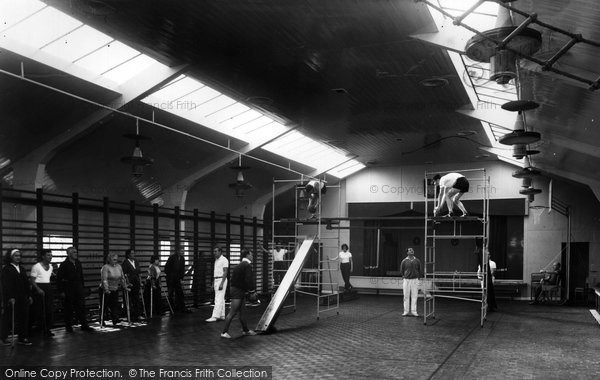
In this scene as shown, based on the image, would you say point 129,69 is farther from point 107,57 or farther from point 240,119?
point 240,119

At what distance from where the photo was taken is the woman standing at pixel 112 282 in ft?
36.6

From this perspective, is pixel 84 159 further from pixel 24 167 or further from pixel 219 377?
pixel 219 377

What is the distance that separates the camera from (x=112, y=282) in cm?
1133

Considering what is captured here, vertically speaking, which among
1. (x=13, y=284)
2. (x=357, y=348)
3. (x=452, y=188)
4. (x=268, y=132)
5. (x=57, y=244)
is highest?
(x=268, y=132)

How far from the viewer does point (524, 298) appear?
67.2ft

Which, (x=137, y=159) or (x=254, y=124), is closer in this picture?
(x=137, y=159)

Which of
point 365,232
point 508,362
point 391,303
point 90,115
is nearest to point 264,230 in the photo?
point 365,232

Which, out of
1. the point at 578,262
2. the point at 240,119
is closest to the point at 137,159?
the point at 240,119

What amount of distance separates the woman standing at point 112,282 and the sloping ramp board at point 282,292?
3002 millimetres

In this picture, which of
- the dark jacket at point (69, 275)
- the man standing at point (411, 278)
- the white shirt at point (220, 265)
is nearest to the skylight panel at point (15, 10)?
the dark jacket at point (69, 275)

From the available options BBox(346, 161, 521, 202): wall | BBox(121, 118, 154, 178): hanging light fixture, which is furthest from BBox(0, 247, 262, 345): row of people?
BBox(346, 161, 521, 202): wall

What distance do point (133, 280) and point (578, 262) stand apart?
1652 centimetres

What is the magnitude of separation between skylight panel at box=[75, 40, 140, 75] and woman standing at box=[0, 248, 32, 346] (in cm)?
351

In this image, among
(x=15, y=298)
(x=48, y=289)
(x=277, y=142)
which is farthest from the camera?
(x=277, y=142)
